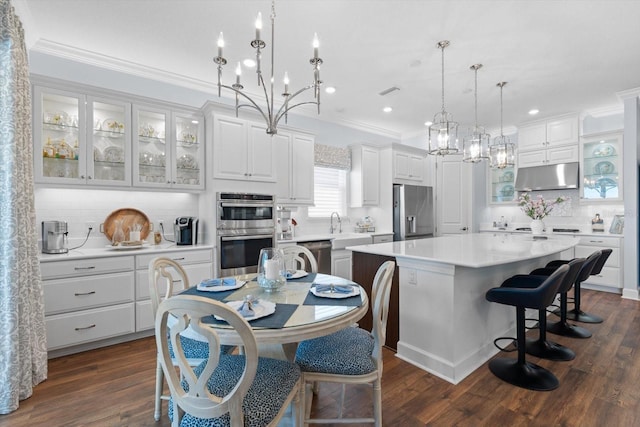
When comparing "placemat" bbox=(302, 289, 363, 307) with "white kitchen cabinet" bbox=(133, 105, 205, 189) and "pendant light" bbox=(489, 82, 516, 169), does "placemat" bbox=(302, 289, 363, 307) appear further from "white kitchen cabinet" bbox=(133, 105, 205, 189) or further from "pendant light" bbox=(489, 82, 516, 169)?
"pendant light" bbox=(489, 82, 516, 169)

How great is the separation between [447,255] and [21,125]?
3216 mm

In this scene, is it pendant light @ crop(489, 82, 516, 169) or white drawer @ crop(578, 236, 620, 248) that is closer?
pendant light @ crop(489, 82, 516, 169)

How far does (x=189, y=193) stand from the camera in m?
3.70

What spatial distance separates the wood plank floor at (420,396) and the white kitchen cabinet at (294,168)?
234 cm

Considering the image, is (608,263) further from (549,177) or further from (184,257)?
(184,257)

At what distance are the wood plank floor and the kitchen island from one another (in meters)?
0.13

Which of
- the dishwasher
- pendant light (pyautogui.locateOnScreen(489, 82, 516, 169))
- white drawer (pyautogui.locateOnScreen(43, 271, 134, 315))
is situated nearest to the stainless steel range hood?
pendant light (pyautogui.locateOnScreen(489, 82, 516, 169))

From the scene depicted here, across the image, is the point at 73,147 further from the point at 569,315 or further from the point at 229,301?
the point at 569,315

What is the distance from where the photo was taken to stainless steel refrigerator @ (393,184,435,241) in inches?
208

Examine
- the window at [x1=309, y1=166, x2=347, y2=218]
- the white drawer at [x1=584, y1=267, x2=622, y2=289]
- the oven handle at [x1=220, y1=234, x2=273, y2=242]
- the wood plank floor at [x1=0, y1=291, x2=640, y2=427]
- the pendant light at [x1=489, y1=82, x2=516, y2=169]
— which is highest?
the pendant light at [x1=489, y1=82, x2=516, y2=169]

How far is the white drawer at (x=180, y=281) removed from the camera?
2959 mm

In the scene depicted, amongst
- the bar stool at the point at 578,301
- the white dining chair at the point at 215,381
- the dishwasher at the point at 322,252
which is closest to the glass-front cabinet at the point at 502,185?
the bar stool at the point at 578,301

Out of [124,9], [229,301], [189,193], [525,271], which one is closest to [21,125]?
[124,9]

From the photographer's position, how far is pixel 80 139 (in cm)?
290
